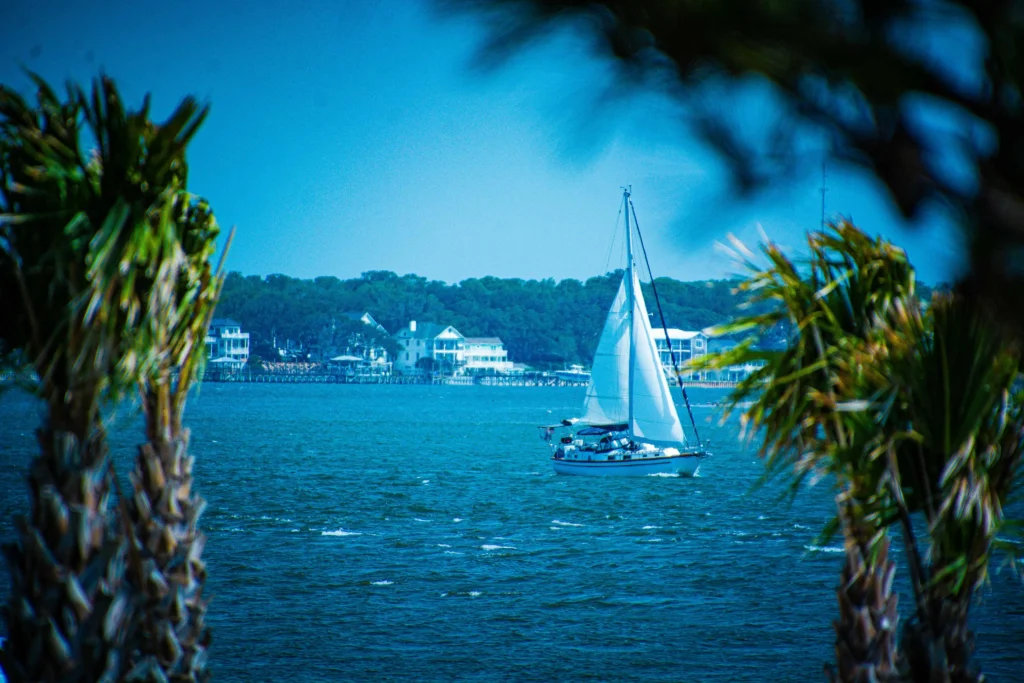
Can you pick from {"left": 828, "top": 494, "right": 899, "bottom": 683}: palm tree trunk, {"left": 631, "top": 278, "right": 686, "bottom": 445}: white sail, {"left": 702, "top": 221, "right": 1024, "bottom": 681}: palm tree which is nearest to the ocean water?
{"left": 702, "top": 221, "right": 1024, "bottom": 681}: palm tree

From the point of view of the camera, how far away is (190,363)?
6.88 metres

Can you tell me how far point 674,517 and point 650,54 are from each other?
43.0m

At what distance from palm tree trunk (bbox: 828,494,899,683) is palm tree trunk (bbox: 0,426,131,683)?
503 centimetres

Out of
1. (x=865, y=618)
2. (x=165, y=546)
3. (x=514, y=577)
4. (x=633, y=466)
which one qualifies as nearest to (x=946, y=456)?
(x=865, y=618)

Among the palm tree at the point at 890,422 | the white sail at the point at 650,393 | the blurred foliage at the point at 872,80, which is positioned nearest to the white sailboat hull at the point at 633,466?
the white sail at the point at 650,393

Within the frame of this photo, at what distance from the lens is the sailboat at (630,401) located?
51.1 metres

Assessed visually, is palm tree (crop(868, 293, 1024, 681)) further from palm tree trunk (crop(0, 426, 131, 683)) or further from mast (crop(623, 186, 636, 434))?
mast (crop(623, 186, 636, 434))

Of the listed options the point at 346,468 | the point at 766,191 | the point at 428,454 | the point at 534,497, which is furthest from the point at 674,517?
the point at 766,191

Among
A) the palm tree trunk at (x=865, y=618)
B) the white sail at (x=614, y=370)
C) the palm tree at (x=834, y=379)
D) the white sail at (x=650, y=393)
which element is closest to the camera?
the palm tree at (x=834, y=379)

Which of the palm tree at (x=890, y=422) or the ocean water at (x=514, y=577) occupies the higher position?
the palm tree at (x=890, y=422)

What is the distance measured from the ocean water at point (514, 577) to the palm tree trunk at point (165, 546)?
44cm

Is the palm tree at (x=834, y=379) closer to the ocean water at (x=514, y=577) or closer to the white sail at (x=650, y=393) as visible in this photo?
the ocean water at (x=514, y=577)

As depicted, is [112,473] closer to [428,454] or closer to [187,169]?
[187,169]

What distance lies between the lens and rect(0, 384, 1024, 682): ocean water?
22031mm
